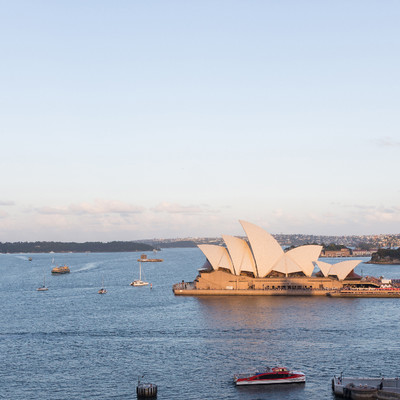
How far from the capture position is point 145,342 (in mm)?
42000

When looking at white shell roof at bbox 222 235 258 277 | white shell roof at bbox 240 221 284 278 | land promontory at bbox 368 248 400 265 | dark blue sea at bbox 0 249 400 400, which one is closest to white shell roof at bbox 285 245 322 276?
white shell roof at bbox 240 221 284 278

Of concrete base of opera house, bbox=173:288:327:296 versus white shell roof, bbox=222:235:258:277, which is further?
white shell roof, bbox=222:235:258:277

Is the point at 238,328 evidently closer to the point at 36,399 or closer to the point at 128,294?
the point at 36,399

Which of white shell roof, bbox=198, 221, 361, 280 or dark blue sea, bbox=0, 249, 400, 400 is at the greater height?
white shell roof, bbox=198, 221, 361, 280

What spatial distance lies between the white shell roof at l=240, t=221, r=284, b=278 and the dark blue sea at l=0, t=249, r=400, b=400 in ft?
19.8

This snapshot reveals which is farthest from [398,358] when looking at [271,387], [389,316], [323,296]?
[323,296]

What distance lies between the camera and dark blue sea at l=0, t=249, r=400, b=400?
3133cm

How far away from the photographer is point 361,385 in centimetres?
2956

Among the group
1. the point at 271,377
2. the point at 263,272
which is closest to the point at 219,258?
the point at 263,272

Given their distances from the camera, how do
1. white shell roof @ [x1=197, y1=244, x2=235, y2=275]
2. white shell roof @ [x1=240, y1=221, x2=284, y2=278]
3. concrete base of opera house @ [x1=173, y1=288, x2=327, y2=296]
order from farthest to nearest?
white shell roof @ [x1=197, y1=244, x2=235, y2=275]
white shell roof @ [x1=240, y1=221, x2=284, y2=278]
concrete base of opera house @ [x1=173, y1=288, x2=327, y2=296]

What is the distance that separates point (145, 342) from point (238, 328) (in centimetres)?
839

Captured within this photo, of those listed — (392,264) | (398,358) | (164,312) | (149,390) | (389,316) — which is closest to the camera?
(149,390)

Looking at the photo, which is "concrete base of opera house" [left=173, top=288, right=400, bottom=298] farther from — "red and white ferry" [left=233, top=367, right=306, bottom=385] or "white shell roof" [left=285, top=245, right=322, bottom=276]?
"red and white ferry" [left=233, top=367, right=306, bottom=385]

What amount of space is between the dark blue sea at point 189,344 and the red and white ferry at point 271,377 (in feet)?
1.35
